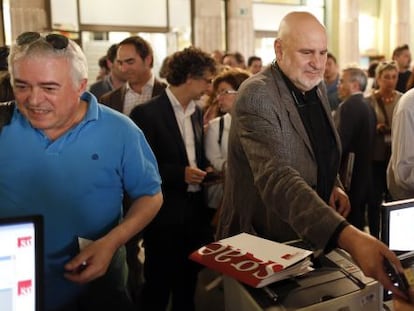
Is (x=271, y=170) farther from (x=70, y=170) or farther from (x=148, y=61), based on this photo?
(x=148, y=61)

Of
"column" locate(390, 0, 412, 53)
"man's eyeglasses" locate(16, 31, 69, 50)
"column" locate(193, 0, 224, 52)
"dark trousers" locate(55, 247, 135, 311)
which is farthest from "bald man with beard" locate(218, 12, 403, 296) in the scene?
"column" locate(390, 0, 412, 53)

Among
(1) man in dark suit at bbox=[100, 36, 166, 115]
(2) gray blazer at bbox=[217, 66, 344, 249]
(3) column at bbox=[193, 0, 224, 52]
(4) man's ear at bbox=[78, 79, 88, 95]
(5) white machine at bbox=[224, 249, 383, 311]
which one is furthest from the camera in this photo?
(3) column at bbox=[193, 0, 224, 52]

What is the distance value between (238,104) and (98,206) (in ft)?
2.00

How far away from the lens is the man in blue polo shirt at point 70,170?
145cm

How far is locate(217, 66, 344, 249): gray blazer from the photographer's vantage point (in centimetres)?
135

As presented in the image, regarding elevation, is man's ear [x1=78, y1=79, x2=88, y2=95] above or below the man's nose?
above

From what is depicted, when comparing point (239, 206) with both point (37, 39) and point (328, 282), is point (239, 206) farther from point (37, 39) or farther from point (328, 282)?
point (37, 39)

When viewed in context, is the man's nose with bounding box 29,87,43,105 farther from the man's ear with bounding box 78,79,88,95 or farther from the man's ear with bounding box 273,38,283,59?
the man's ear with bounding box 273,38,283,59

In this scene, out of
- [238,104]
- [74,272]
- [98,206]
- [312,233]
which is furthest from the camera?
[238,104]

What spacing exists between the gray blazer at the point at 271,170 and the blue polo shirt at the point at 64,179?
427mm

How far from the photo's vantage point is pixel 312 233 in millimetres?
1274

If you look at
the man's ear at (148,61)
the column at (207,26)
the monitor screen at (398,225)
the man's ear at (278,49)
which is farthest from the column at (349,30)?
the monitor screen at (398,225)

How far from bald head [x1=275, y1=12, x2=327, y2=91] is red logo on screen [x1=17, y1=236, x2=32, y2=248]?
1199 mm

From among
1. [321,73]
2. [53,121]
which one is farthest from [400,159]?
[53,121]
